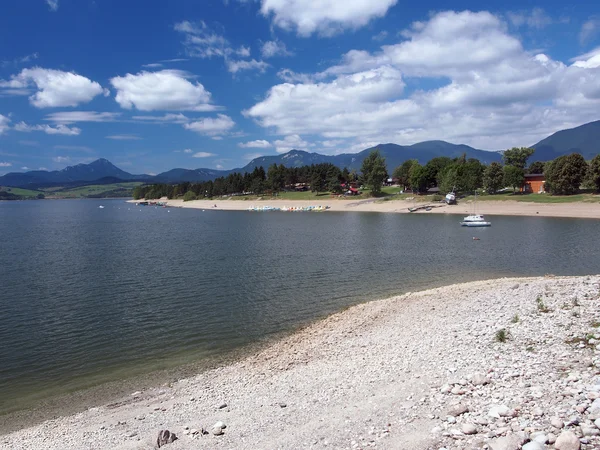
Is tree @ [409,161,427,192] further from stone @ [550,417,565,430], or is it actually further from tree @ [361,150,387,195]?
stone @ [550,417,565,430]

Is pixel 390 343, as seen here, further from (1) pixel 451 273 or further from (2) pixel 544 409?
(1) pixel 451 273

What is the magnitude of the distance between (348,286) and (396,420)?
21381 mm

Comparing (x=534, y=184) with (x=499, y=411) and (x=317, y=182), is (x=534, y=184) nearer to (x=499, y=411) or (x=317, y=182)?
(x=317, y=182)

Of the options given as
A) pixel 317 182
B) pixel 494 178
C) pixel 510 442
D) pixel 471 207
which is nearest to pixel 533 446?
pixel 510 442

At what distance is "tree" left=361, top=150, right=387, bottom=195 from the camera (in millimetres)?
147875

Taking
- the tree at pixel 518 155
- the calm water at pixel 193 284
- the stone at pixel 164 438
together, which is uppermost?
the tree at pixel 518 155

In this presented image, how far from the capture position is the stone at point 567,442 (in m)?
7.06

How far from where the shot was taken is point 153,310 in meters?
26.3

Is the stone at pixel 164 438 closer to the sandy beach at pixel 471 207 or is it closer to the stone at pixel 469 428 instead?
the stone at pixel 469 428

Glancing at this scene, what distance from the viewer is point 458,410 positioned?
9.55 meters

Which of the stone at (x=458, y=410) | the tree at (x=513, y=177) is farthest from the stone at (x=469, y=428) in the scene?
the tree at (x=513, y=177)

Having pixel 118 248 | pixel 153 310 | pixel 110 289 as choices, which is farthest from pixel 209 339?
pixel 118 248

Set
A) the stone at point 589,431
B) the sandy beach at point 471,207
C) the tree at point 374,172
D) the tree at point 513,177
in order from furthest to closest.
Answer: the tree at point 374,172, the tree at point 513,177, the sandy beach at point 471,207, the stone at point 589,431

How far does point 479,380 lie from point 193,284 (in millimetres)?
26135
